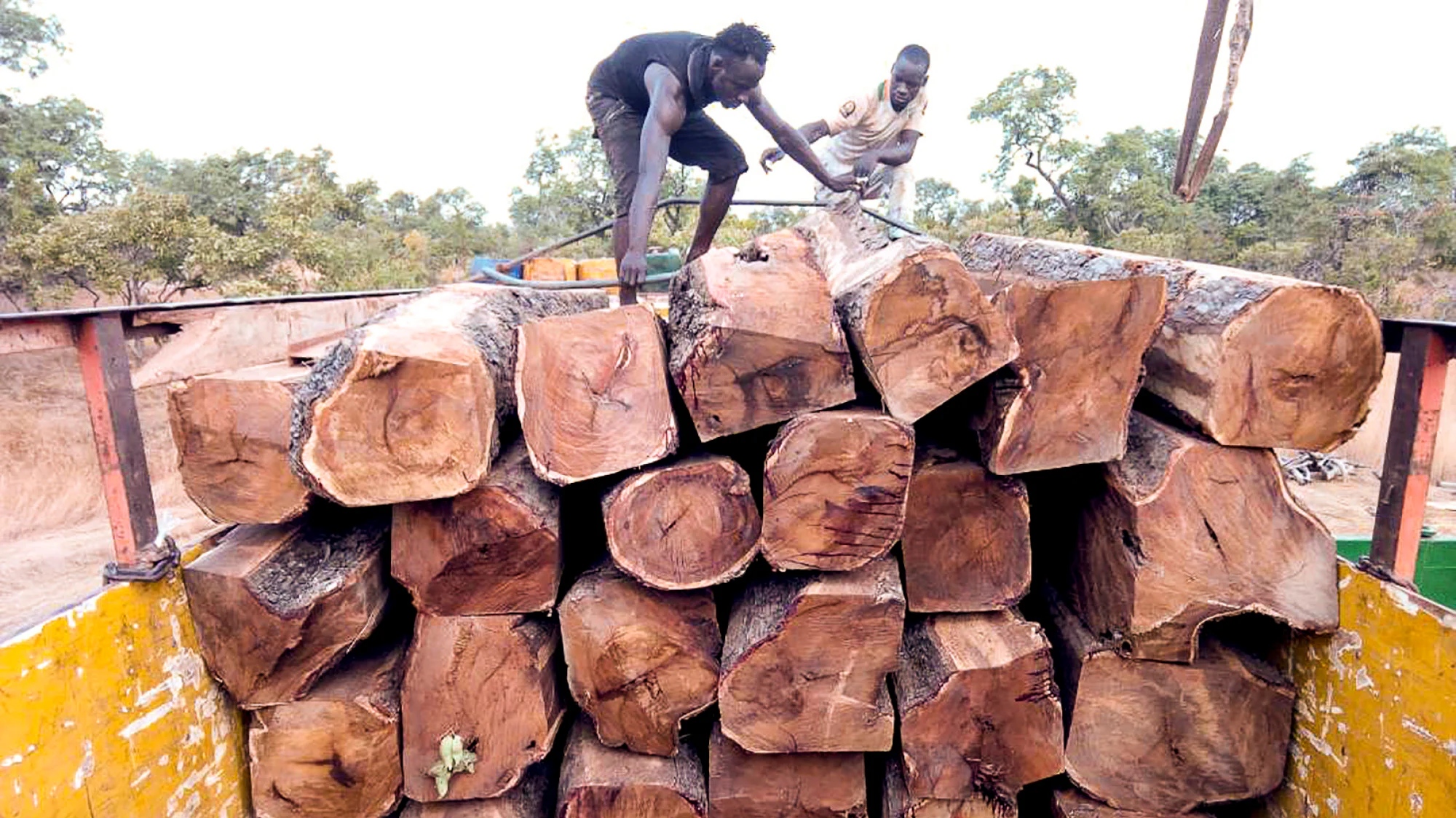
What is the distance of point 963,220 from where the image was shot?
20.6m

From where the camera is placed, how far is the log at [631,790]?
74.1 inches

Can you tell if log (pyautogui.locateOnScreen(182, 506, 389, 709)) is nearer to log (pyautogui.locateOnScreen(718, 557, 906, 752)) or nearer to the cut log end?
log (pyautogui.locateOnScreen(718, 557, 906, 752))

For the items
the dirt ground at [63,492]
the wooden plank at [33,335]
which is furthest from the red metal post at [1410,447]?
the dirt ground at [63,492]

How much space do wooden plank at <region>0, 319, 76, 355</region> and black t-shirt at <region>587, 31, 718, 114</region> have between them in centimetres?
221

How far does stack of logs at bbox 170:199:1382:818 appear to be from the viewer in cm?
166

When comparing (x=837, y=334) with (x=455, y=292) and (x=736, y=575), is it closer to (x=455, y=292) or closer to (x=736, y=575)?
(x=736, y=575)

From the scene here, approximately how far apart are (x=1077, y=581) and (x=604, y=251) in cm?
1587

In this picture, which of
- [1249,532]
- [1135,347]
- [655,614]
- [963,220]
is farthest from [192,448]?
[963,220]

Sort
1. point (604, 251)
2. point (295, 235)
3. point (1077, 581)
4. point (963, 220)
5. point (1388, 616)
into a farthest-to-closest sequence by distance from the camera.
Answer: point (963, 220)
point (604, 251)
point (295, 235)
point (1077, 581)
point (1388, 616)

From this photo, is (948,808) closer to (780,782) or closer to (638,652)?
(780,782)

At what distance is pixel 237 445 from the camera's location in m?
1.71

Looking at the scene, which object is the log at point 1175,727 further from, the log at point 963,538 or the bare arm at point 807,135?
the bare arm at point 807,135

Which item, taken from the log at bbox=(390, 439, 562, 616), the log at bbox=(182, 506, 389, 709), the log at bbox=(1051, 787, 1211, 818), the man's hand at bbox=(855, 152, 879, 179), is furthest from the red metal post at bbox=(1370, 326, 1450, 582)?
the man's hand at bbox=(855, 152, 879, 179)

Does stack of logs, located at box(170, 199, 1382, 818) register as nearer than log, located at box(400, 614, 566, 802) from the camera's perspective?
Yes
